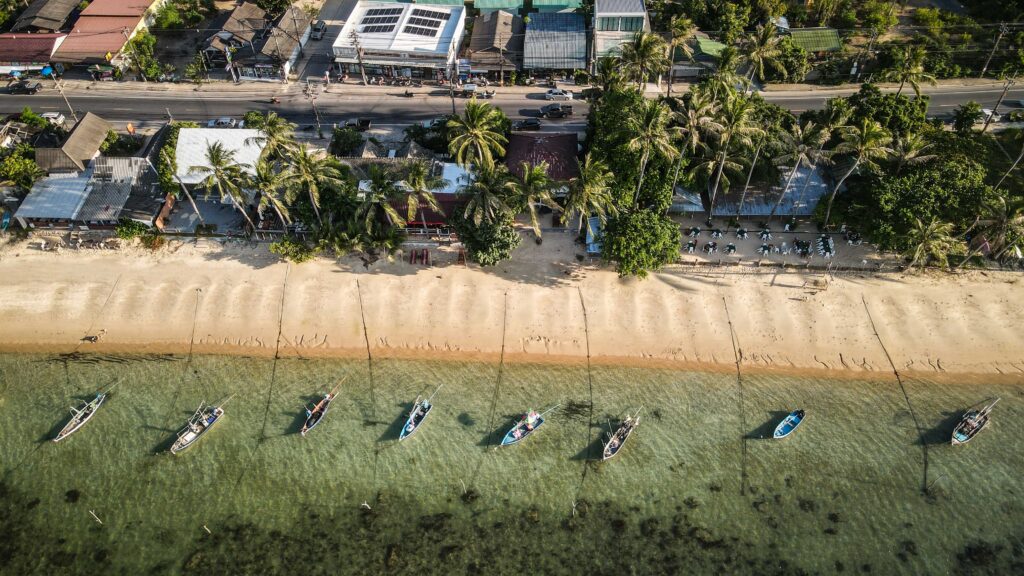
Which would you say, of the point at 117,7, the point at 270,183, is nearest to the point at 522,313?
the point at 270,183

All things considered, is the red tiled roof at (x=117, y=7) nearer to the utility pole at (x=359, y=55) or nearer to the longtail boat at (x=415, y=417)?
the utility pole at (x=359, y=55)

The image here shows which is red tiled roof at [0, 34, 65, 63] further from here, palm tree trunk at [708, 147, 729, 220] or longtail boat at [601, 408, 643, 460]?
longtail boat at [601, 408, 643, 460]

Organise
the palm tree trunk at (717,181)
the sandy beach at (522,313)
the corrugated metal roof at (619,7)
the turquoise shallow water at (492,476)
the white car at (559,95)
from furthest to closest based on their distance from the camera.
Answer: the corrugated metal roof at (619,7), the white car at (559,95), the palm tree trunk at (717,181), the sandy beach at (522,313), the turquoise shallow water at (492,476)

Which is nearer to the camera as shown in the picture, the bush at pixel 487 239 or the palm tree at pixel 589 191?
the palm tree at pixel 589 191

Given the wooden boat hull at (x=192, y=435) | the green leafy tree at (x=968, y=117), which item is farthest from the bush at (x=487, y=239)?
the green leafy tree at (x=968, y=117)

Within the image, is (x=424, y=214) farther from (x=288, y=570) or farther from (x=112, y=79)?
(x=112, y=79)

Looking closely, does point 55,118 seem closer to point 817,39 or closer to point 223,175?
point 223,175

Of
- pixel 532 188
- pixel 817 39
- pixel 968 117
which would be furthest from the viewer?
pixel 817 39
